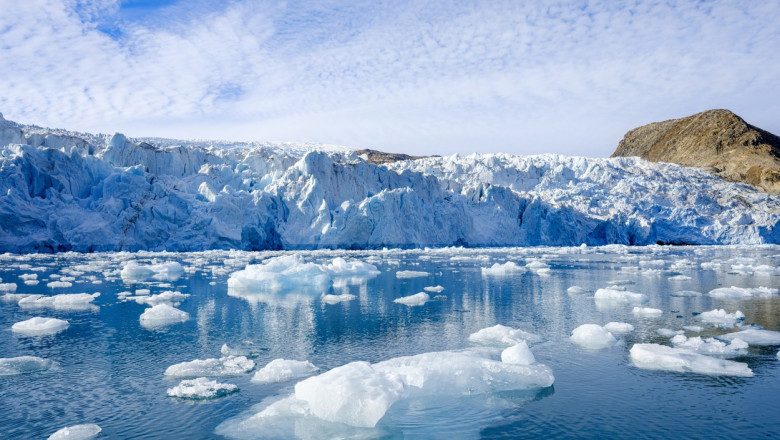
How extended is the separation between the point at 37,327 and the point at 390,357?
745 centimetres

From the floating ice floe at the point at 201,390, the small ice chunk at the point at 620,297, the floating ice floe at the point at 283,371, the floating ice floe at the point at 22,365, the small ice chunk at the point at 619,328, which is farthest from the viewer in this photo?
the small ice chunk at the point at 620,297

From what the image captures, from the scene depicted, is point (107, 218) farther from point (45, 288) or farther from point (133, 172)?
point (45, 288)

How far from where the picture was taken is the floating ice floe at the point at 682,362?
25.5ft

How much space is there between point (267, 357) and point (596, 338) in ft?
18.9

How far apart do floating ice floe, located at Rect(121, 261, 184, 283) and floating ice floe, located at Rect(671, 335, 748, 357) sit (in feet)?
58.9

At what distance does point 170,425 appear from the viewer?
5996mm

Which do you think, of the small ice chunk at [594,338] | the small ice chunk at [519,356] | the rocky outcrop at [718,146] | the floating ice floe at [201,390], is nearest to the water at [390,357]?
the floating ice floe at [201,390]

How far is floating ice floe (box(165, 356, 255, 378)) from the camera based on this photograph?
25.7ft

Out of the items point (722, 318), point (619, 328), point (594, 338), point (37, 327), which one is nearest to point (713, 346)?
point (594, 338)

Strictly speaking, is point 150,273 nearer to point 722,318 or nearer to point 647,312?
point 647,312

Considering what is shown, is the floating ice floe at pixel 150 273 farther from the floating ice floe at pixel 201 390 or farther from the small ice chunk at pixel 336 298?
Answer: the floating ice floe at pixel 201 390

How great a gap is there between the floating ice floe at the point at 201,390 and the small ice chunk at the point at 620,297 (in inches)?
426

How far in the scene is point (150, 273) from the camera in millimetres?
21250

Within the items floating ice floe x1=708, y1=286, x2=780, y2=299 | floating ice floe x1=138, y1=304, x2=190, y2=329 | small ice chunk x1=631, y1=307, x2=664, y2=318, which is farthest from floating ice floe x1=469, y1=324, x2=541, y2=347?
floating ice floe x1=708, y1=286, x2=780, y2=299
